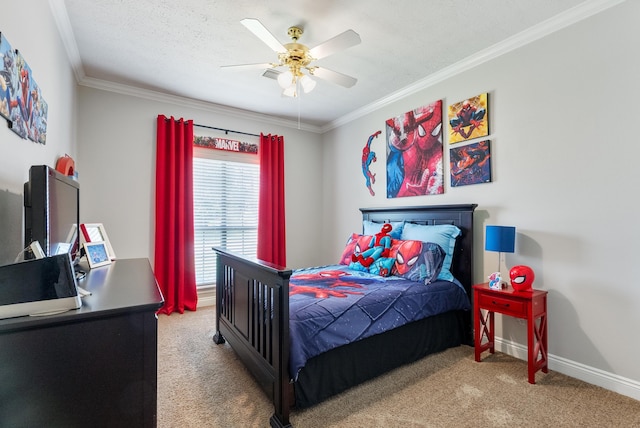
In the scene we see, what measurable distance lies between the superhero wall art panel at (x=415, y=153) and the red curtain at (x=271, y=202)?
1.61 metres

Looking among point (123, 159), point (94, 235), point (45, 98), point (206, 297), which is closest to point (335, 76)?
point (45, 98)

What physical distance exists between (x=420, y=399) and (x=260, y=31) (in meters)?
2.56

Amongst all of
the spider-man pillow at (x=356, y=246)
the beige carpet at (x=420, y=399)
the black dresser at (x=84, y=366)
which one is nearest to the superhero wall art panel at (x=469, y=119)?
the spider-man pillow at (x=356, y=246)

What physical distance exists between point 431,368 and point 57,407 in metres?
2.25

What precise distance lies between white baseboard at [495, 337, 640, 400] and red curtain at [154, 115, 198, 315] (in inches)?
137

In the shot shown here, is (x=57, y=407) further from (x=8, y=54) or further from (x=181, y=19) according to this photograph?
(x=181, y=19)

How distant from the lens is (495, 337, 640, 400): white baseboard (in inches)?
77.2

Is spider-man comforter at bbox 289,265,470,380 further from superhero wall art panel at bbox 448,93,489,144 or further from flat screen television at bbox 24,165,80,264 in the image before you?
superhero wall art panel at bbox 448,93,489,144

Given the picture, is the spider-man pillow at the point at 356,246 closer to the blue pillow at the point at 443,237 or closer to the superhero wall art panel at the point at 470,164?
the blue pillow at the point at 443,237

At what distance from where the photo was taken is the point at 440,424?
1.69m

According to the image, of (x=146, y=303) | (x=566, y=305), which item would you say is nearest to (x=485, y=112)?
(x=566, y=305)

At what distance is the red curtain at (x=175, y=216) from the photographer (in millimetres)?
3574

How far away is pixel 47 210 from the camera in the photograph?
1209mm

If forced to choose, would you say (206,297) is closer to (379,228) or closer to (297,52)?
(379,228)
